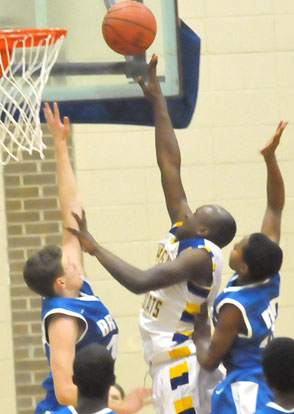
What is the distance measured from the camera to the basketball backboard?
4.98m

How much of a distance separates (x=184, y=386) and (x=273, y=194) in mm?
903

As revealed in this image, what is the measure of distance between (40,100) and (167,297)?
3.76 ft

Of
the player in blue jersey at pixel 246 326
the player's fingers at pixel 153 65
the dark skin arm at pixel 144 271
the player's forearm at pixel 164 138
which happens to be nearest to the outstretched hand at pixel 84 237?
the dark skin arm at pixel 144 271

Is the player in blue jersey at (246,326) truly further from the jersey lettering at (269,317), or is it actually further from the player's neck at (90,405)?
the player's neck at (90,405)

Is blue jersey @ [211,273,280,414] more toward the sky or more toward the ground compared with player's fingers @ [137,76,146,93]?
more toward the ground

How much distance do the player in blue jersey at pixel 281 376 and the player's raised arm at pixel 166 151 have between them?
1.23 metres

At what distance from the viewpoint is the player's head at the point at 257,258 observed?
12.8ft

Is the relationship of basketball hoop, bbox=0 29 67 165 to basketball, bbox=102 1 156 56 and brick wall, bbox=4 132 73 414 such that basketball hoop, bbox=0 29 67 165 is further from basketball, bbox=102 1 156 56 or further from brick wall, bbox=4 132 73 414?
brick wall, bbox=4 132 73 414

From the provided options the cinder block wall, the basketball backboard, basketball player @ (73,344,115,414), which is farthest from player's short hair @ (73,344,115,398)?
the cinder block wall

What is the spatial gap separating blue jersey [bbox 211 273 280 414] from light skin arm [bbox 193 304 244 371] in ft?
0.09

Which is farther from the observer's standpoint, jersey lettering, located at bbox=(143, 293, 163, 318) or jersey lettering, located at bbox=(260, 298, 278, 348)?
jersey lettering, located at bbox=(143, 293, 163, 318)

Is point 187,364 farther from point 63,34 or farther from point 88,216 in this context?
point 88,216

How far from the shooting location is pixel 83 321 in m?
4.05

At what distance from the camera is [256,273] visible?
3916 millimetres
